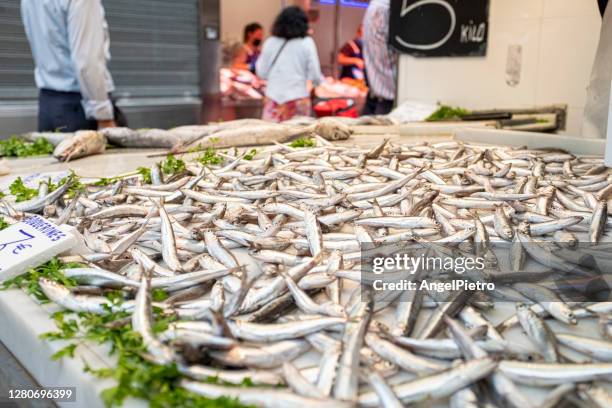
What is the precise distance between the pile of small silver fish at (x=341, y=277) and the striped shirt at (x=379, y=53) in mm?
4029

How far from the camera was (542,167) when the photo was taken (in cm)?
312

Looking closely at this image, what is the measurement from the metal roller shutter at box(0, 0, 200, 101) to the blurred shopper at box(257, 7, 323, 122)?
158cm

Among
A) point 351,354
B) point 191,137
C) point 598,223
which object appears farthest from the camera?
point 191,137

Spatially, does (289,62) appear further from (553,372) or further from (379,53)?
(553,372)

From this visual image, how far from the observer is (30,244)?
1.86m

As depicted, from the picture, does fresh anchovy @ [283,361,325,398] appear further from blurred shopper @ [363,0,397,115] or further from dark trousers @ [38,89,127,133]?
blurred shopper @ [363,0,397,115]

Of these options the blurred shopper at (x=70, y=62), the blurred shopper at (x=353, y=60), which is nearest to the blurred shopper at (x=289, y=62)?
the blurred shopper at (x=70, y=62)

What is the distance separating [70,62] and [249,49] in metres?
4.32

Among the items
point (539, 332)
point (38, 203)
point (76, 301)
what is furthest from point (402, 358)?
point (38, 203)

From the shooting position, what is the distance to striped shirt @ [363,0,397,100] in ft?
22.1

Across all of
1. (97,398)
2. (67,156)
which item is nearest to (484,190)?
(97,398)

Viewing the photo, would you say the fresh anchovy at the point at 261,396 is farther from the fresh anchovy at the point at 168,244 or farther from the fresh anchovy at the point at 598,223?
the fresh anchovy at the point at 598,223

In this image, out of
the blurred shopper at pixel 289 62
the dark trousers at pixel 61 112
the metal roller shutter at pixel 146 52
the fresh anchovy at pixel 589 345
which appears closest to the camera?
the fresh anchovy at pixel 589 345

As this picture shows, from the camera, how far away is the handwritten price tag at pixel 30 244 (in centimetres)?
178
